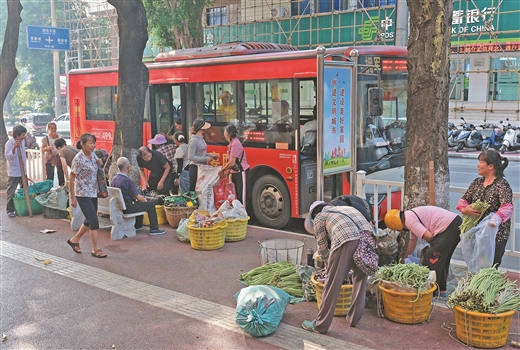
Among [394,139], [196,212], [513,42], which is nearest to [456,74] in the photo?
A: [513,42]

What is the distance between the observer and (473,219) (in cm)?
586

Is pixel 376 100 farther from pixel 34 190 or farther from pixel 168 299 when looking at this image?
pixel 34 190

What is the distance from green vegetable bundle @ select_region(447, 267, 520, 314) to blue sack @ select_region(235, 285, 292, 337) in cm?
159

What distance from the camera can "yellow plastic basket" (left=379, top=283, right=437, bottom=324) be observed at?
527cm

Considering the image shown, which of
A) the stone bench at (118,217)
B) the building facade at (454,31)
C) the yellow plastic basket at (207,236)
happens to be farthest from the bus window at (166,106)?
the building facade at (454,31)

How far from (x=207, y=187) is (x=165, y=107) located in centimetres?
311

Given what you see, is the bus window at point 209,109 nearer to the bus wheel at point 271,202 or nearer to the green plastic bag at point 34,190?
the bus wheel at point 271,202

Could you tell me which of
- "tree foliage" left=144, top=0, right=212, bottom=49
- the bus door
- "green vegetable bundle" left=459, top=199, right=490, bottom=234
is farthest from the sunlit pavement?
"tree foliage" left=144, top=0, right=212, bottom=49

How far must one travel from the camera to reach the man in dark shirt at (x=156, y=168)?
10.1m

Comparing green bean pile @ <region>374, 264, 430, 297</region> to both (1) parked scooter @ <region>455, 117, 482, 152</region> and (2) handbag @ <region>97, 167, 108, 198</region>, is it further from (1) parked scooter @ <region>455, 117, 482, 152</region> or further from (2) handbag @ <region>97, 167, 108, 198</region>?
(1) parked scooter @ <region>455, 117, 482, 152</region>

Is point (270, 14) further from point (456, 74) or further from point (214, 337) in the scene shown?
point (214, 337)

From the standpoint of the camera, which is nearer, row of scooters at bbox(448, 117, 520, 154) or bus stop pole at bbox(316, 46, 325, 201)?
bus stop pole at bbox(316, 46, 325, 201)

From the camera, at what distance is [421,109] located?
20.9 ft

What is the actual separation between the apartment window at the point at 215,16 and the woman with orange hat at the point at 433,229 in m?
24.9
